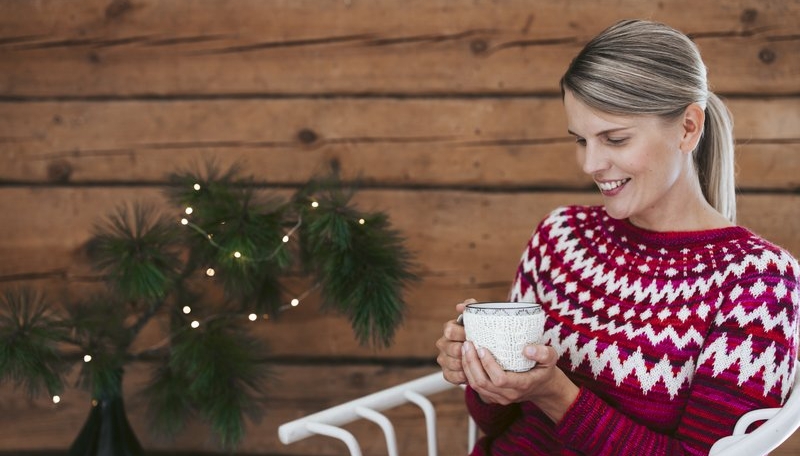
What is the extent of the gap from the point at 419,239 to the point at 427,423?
1.83ft

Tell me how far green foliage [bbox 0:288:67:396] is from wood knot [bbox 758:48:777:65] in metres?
1.34

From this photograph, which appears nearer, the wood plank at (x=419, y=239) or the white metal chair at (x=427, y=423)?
the white metal chair at (x=427, y=423)

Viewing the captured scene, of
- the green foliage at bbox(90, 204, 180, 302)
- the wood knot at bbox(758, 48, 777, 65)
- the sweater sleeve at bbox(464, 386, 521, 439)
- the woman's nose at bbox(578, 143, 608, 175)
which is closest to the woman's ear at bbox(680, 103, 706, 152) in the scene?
the woman's nose at bbox(578, 143, 608, 175)

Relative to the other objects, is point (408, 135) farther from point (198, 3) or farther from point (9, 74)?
point (9, 74)

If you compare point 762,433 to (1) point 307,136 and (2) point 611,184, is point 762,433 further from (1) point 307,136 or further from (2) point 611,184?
(1) point 307,136

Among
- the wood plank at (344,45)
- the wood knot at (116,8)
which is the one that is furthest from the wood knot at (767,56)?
the wood knot at (116,8)

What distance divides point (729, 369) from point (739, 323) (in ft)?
0.19

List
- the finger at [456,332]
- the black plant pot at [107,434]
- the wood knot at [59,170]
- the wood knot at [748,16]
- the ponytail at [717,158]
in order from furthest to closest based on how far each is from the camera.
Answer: the wood knot at [59,170], the wood knot at [748,16], the black plant pot at [107,434], the ponytail at [717,158], the finger at [456,332]

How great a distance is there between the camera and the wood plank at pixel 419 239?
1704 mm

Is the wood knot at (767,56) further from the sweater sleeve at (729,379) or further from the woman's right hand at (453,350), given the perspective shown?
the woman's right hand at (453,350)

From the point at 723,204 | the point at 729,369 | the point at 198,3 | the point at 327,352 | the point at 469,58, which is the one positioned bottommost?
the point at 327,352

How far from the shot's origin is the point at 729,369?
3.20ft

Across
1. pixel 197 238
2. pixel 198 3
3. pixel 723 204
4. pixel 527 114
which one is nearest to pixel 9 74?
pixel 198 3

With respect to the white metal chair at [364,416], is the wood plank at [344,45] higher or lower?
higher
